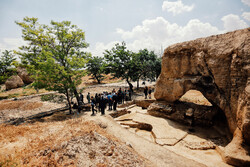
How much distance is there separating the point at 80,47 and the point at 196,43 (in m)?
13.9

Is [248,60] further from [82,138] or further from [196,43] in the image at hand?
[82,138]

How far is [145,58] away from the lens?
30047mm

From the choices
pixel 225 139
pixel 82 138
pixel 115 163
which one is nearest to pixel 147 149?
pixel 115 163

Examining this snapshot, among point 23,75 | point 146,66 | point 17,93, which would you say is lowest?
point 17,93

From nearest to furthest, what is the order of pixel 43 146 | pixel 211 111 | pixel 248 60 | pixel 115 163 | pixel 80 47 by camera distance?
pixel 115 163
pixel 43 146
pixel 248 60
pixel 211 111
pixel 80 47

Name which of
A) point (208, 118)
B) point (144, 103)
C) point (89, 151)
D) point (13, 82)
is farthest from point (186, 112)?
point (13, 82)

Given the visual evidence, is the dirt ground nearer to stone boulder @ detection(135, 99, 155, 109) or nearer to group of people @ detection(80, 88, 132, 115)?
group of people @ detection(80, 88, 132, 115)

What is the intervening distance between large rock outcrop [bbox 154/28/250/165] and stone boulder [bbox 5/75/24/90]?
37921mm

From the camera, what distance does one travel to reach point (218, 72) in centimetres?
852

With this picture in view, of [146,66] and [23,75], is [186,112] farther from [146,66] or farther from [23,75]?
[23,75]

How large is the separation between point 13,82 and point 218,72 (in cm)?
4254

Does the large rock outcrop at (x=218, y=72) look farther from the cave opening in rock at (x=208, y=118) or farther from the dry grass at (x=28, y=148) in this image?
the dry grass at (x=28, y=148)

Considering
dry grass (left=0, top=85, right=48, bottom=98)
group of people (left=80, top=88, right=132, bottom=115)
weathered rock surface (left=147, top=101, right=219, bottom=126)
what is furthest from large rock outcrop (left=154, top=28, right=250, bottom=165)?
dry grass (left=0, top=85, right=48, bottom=98)

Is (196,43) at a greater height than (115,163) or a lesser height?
greater
